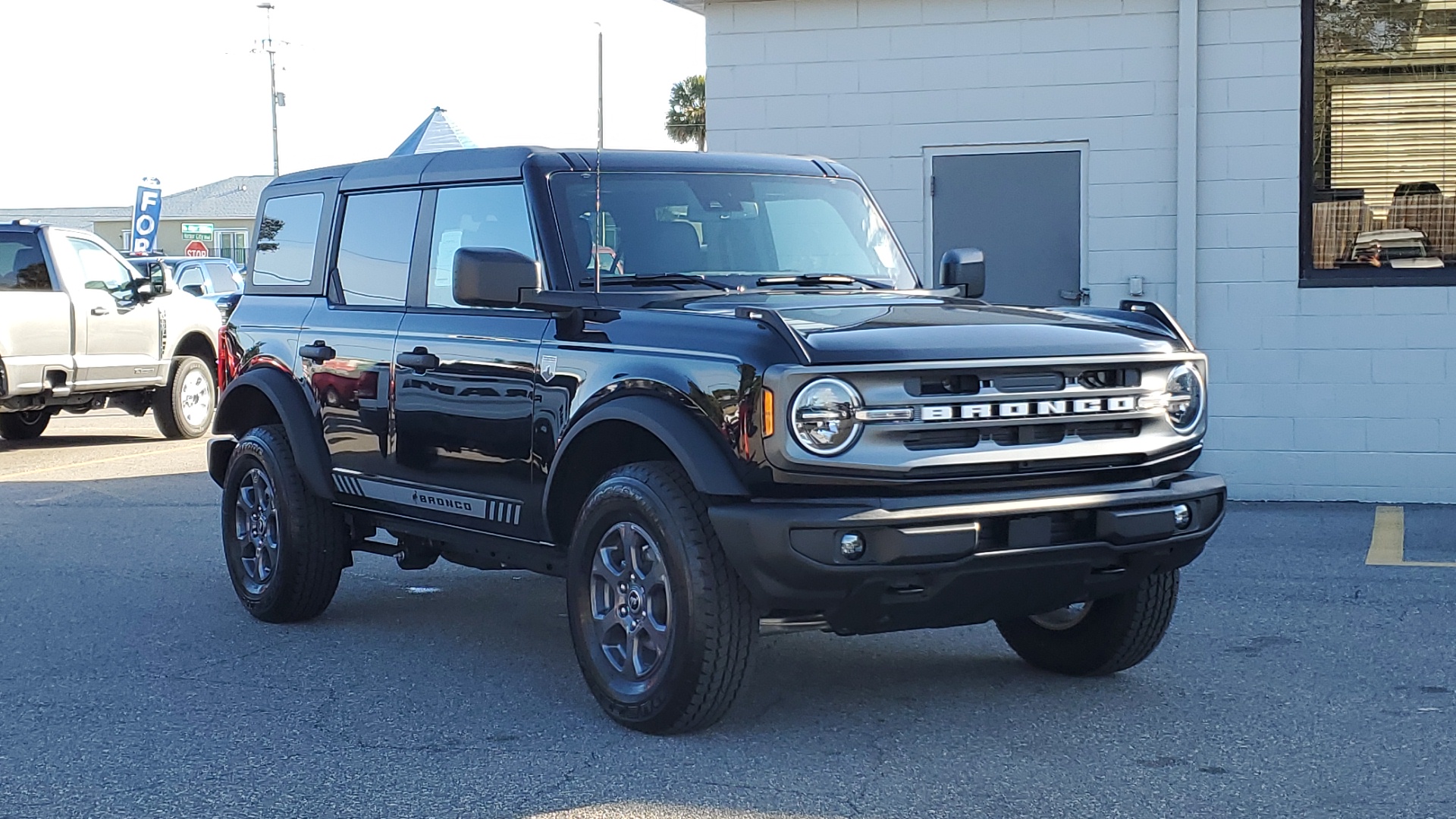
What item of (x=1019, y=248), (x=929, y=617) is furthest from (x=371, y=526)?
(x=1019, y=248)

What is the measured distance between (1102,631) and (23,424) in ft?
44.5

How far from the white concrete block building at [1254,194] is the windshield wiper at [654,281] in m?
5.75

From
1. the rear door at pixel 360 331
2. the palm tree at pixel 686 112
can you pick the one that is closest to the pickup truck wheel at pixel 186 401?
the rear door at pixel 360 331

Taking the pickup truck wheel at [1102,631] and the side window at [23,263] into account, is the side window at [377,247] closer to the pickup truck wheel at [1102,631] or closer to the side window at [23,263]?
the pickup truck wheel at [1102,631]

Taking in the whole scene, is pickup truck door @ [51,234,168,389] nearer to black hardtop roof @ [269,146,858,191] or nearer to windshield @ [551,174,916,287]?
black hardtop roof @ [269,146,858,191]

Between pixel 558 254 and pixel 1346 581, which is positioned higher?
pixel 558 254

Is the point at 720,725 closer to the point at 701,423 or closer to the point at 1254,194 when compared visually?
the point at 701,423

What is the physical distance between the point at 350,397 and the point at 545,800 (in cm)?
259

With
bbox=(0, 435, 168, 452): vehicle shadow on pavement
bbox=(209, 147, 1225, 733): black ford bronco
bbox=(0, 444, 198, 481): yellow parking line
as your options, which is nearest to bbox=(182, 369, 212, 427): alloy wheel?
bbox=(0, 435, 168, 452): vehicle shadow on pavement

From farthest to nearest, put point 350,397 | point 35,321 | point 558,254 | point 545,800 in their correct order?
point 35,321 < point 350,397 < point 558,254 < point 545,800

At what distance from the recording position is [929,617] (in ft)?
16.9

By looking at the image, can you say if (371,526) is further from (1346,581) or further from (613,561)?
(1346,581)

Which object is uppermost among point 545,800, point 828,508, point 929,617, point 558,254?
point 558,254

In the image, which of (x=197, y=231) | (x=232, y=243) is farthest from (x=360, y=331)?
(x=232, y=243)
